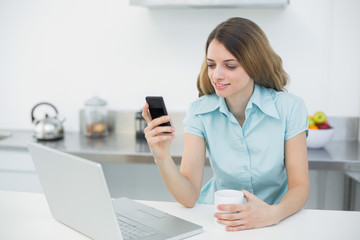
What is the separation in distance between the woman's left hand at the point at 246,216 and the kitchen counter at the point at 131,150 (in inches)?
40.7

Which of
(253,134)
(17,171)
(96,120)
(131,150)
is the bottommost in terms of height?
(17,171)

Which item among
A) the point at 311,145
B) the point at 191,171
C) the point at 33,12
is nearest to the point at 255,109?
the point at 191,171

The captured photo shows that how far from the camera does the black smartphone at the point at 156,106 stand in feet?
4.01

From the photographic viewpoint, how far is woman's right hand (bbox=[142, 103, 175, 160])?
1257mm

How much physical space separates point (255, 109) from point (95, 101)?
139 centimetres

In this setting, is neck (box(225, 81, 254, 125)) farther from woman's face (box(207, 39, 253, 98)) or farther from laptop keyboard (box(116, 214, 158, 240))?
laptop keyboard (box(116, 214, 158, 240))

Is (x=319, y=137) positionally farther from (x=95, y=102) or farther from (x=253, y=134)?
(x=95, y=102)

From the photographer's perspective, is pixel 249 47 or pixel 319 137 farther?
pixel 319 137

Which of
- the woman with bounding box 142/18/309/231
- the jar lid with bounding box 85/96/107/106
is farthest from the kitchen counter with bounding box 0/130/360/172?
the woman with bounding box 142/18/309/231

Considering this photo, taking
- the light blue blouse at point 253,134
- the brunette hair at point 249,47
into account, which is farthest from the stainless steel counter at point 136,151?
the brunette hair at point 249,47

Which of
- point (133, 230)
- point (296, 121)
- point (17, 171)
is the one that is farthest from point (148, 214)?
point (17, 171)

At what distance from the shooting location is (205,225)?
1203 mm

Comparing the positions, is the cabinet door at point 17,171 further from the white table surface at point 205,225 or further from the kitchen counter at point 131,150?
the white table surface at point 205,225

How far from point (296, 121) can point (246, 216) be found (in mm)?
515
